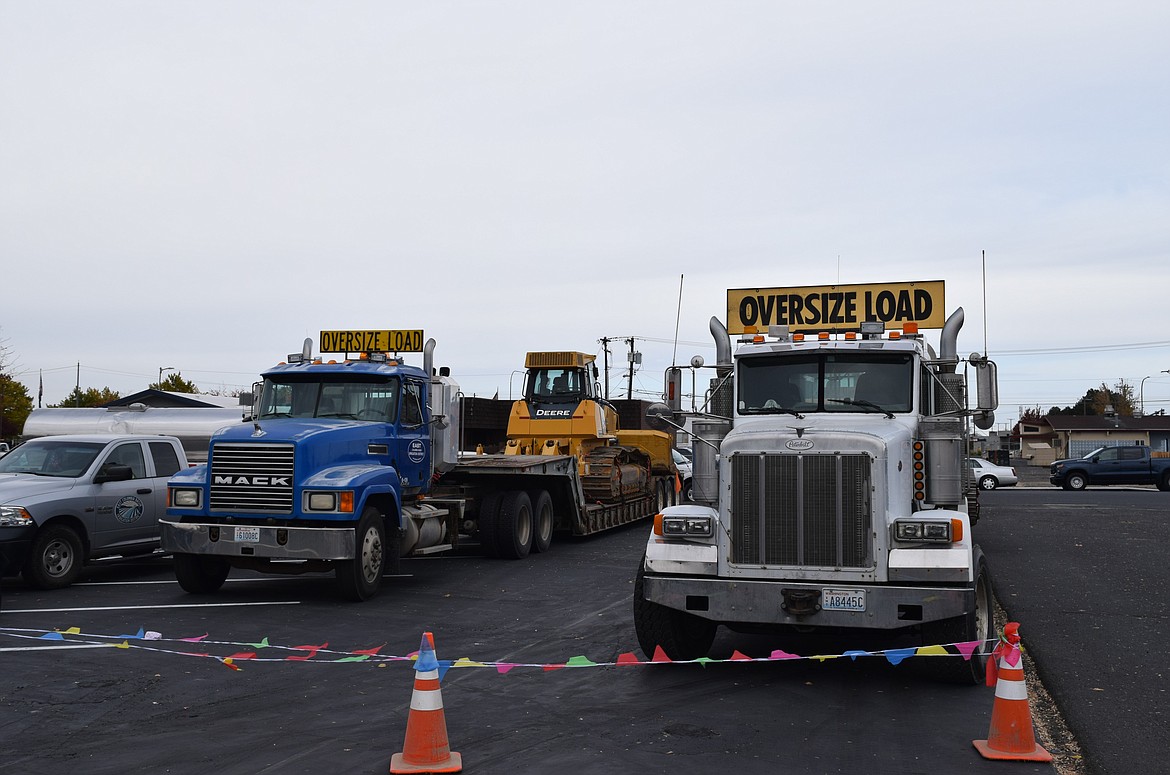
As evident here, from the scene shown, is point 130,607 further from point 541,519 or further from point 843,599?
point 843,599

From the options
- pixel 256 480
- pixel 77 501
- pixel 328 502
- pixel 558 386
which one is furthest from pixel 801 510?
pixel 558 386

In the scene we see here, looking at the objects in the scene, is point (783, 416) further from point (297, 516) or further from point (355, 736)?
point (297, 516)

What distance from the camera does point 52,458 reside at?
13.1m

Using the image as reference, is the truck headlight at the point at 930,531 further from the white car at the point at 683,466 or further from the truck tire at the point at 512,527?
the white car at the point at 683,466

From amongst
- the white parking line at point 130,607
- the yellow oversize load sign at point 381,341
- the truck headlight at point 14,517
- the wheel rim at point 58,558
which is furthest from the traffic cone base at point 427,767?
the yellow oversize load sign at point 381,341

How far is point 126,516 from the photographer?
13.1 meters

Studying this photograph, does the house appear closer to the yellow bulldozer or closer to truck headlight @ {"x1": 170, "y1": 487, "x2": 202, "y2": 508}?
the yellow bulldozer

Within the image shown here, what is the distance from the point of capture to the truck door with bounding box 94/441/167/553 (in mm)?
12742

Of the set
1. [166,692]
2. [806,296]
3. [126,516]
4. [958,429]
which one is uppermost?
[806,296]

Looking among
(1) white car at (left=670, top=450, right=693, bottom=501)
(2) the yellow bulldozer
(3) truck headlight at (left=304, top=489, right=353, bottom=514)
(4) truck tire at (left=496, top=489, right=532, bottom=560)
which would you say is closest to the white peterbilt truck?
(3) truck headlight at (left=304, top=489, right=353, bottom=514)

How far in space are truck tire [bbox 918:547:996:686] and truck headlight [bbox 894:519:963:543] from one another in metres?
0.37

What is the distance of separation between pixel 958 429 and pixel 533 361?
13.2m

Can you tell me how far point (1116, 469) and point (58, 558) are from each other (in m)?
33.3

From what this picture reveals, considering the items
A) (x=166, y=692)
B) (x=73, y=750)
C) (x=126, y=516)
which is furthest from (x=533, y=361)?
(x=73, y=750)
